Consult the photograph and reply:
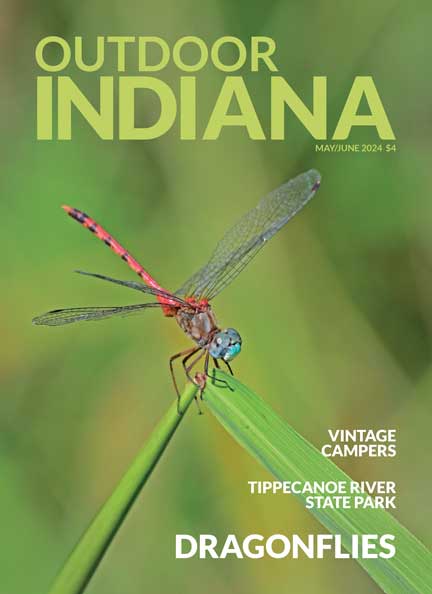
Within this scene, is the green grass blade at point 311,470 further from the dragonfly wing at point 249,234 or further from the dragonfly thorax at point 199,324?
the dragonfly wing at point 249,234

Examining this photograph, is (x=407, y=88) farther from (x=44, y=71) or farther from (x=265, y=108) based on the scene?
(x=44, y=71)

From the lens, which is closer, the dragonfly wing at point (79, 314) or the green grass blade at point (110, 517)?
the green grass blade at point (110, 517)

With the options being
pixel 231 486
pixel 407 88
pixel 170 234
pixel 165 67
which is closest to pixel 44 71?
pixel 165 67

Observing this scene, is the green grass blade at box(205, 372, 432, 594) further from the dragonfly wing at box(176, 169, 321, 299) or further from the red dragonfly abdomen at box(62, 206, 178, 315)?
the red dragonfly abdomen at box(62, 206, 178, 315)

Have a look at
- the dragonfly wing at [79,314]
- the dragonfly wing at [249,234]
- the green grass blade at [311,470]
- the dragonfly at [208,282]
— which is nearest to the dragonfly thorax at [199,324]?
the dragonfly at [208,282]

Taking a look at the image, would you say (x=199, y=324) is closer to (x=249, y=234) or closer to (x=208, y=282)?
(x=208, y=282)

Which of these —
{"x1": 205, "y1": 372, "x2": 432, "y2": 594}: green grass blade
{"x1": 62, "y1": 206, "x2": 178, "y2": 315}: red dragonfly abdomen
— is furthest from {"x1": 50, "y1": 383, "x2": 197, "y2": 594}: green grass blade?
{"x1": 62, "y1": 206, "x2": 178, "y2": 315}: red dragonfly abdomen

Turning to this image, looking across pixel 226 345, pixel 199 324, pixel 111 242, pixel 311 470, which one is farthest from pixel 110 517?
pixel 111 242

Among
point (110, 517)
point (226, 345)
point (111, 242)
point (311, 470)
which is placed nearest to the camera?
point (110, 517)
